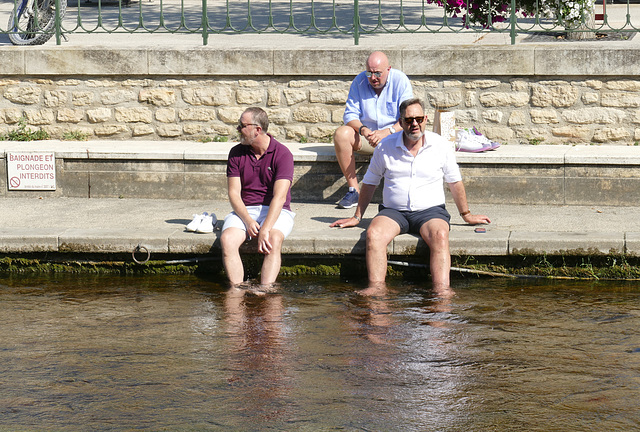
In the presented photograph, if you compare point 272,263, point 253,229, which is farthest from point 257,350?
point 253,229

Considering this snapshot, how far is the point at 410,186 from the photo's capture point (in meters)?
7.22

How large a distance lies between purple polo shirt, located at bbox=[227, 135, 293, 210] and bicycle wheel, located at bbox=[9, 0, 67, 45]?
154 inches

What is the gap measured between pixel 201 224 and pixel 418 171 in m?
1.73

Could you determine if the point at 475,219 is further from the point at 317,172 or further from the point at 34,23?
the point at 34,23

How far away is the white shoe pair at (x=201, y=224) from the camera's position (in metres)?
7.36

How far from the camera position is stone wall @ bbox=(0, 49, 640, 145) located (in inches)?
358

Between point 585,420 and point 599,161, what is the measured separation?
A: 4142mm

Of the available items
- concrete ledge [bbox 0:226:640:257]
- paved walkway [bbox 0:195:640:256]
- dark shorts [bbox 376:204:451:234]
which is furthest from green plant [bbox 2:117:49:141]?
dark shorts [bbox 376:204:451:234]

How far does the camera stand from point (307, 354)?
552 cm

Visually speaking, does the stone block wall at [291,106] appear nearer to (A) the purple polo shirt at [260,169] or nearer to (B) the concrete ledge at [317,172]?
(B) the concrete ledge at [317,172]

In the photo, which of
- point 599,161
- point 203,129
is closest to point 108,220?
point 203,129

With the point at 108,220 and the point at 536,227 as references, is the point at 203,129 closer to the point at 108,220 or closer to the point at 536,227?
the point at 108,220

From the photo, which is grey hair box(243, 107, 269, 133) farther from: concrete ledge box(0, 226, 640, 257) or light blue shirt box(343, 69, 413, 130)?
light blue shirt box(343, 69, 413, 130)

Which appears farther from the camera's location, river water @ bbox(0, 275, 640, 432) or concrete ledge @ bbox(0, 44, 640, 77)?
concrete ledge @ bbox(0, 44, 640, 77)
